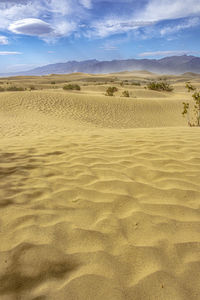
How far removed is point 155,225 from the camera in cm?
215

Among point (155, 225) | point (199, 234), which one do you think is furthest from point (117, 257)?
point (199, 234)

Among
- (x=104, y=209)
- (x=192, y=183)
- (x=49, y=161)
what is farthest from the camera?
(x=49, y=161)

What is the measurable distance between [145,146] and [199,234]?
7.86 ft

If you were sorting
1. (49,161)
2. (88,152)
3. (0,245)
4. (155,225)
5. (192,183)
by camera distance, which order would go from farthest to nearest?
(88,152)
(49,161)
(192,183)
(155,225)
(0,245)

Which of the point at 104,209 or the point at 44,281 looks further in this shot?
the point at 104,209

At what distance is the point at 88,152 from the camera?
13.7ft

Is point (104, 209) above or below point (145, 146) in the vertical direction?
below

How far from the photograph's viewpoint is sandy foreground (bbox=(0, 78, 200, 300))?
1.58 meters

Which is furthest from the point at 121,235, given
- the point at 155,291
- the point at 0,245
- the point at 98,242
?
the point at 0,245

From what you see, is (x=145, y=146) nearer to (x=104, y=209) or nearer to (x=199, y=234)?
(x=104, y=209)

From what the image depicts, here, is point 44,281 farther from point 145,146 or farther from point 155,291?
point 145,146

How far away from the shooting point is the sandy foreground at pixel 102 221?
5.19ft

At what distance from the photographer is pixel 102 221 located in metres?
2.25

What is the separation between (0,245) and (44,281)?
0.61 meters
